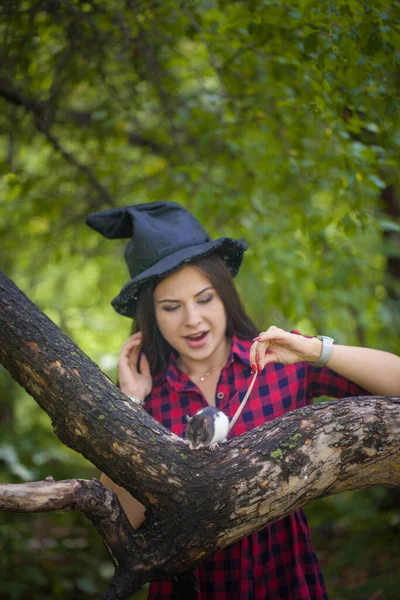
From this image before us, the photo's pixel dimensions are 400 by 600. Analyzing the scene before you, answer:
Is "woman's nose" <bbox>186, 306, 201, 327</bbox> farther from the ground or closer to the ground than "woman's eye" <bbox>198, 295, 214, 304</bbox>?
closer to the ground

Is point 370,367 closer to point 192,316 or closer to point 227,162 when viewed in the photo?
point 192,316

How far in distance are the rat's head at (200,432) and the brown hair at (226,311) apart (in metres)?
0.72

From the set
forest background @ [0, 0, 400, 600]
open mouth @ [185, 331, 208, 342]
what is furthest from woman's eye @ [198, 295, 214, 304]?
forest background @ [0, 0, 400, 600]

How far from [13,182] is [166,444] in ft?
9.94

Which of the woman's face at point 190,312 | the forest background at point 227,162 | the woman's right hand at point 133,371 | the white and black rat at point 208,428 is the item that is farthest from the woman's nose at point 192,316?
the forest background at point 227,162

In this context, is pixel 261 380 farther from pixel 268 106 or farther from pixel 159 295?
pixel 268 106

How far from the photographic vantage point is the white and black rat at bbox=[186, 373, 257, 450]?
6.95 ft

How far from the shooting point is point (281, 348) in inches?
94.1

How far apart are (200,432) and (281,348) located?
531mm

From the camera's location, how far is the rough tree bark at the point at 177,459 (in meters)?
2.03

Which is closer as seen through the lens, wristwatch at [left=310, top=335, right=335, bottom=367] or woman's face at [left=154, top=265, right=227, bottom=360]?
wristwatch at [left=310, top=335, right=335, bottom=367]

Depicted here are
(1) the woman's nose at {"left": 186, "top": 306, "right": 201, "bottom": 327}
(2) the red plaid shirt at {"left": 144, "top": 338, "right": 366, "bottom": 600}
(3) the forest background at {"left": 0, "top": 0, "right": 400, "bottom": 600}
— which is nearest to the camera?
(2) the red plaid shirt at {"left": 144, "top": 338, "right": 366, "bottom": 600}

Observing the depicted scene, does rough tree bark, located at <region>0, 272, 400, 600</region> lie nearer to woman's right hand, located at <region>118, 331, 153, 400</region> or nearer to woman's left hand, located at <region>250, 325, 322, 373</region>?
woman's left hand, located at <region>250, 325, 322, 373</region>

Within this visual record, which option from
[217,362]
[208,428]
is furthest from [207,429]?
[217,362]
